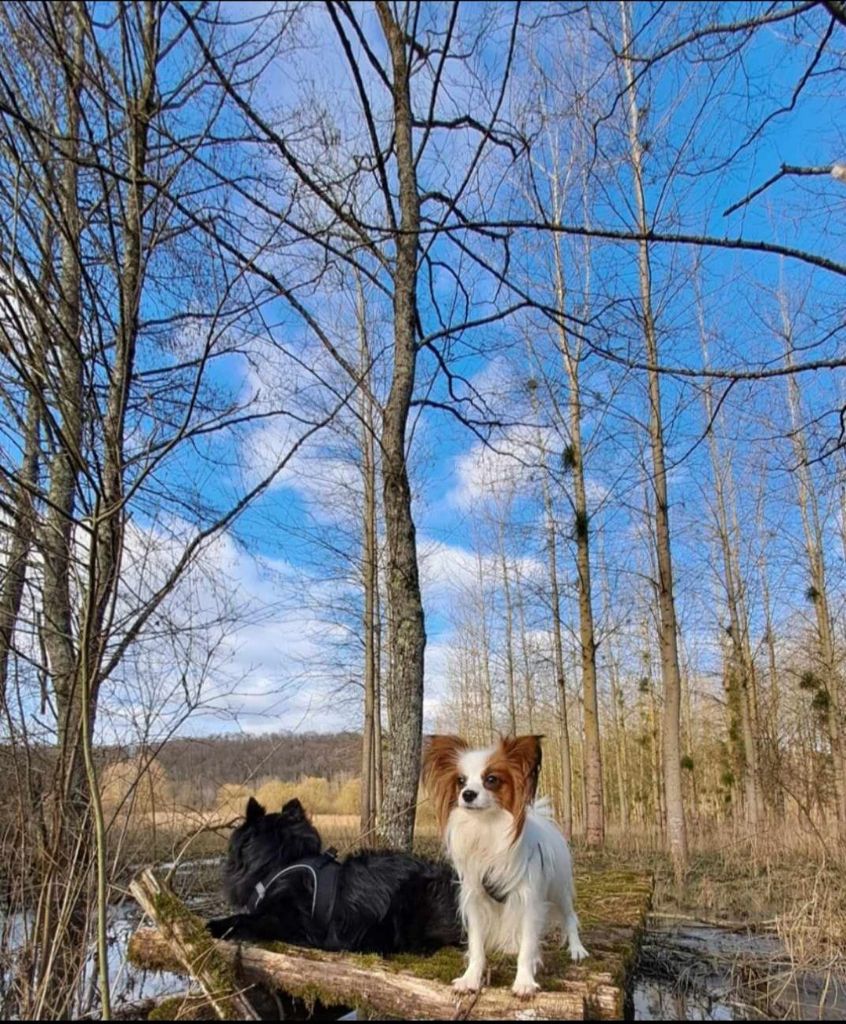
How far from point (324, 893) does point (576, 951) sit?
4.46 ft

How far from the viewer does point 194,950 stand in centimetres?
324

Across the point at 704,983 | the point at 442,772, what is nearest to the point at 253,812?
the point at 442,772

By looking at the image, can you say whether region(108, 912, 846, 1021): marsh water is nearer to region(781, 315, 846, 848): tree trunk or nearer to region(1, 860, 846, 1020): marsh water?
region(1, 860, 846, 1020): marsh water

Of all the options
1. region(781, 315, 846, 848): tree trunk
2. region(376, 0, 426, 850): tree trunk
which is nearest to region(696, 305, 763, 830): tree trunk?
region(781, 315, 846, 848): tree trunk

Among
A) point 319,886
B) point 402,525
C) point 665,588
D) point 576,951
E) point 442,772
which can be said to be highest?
point 665,588

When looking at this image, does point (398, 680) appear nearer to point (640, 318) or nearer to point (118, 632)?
point (118, 632)

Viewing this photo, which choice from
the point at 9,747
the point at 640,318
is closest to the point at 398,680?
the point at 9,747

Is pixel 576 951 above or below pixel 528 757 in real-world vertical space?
below

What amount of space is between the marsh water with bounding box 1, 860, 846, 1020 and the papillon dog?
2.93 ft

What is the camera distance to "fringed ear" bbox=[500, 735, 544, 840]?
3486 mm

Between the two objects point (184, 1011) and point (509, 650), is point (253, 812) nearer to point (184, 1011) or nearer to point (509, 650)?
point (184, 1011)

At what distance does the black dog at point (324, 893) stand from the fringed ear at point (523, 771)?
40.3 inches

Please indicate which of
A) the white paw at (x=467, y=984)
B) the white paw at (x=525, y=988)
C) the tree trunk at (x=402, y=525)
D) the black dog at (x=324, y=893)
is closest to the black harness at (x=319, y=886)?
the black dog at (x=324, y=893)

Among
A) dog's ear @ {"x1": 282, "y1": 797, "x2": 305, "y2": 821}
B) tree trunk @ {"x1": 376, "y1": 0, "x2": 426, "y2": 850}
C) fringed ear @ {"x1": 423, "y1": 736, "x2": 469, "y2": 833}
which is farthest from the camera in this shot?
tree trunk @ {"x1": 376, "y1": 0, "x2": 426, "y2": 850}
